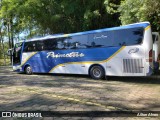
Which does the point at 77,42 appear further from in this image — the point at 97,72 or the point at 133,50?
the point at 133,50

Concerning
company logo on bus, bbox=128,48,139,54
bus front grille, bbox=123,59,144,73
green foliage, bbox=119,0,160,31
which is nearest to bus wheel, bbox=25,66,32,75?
green foliage, bbox=119,0,160,31

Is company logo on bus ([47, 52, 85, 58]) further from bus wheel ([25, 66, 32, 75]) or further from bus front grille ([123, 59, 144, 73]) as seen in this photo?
bus front grille ([123, 59, 144, 73])

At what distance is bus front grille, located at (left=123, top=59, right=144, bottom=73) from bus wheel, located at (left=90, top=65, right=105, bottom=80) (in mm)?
1399

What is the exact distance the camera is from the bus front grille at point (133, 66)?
38.0ft

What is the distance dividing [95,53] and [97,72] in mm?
997

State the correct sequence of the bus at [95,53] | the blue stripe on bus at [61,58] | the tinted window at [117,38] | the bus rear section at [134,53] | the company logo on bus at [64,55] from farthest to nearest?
1. the company logo on bus at [64,55]
2. the blue stripe on bus at [61,58]
3. the tinted window at [117,38]
4. the bus at [95,53]
5. the bus rear section at [134,53]

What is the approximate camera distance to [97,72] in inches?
525

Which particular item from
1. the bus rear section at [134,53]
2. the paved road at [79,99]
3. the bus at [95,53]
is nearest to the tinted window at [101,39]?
the bus at [95,53]

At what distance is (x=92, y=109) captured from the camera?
6.85 metres

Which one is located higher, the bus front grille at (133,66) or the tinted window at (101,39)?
the tinted window at (101,39)

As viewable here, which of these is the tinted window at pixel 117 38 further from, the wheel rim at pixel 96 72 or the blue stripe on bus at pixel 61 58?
the wheel rim at pixel 96 72

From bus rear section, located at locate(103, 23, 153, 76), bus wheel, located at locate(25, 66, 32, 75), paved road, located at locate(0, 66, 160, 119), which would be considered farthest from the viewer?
bus wheel, located at locate(25, 66, 32, 75)

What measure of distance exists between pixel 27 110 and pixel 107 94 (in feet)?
10.5

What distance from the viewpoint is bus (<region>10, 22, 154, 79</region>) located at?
37.8ft
